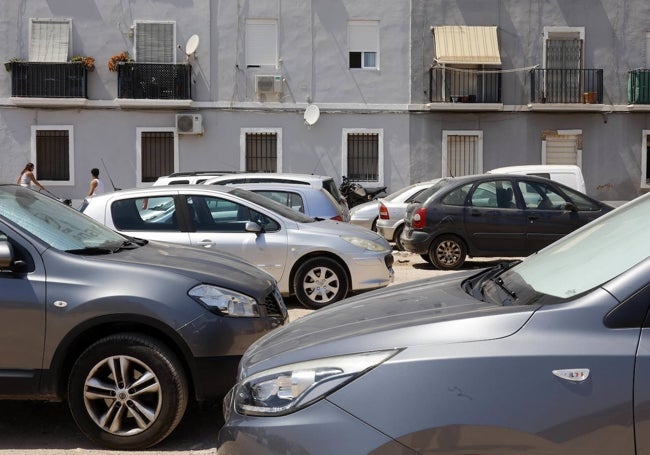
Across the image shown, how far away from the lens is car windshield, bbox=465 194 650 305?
3072 mm

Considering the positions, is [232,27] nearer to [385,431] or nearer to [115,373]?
[115,373]

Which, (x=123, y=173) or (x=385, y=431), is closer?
(x=385, y=431)

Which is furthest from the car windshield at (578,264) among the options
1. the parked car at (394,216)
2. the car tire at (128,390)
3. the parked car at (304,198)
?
the parked car at (394,216)

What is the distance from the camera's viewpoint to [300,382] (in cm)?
290

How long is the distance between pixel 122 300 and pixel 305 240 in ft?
15.9

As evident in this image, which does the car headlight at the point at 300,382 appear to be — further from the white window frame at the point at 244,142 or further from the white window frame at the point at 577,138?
the white window frame at the point at 577,138

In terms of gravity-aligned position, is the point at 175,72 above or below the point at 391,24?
below

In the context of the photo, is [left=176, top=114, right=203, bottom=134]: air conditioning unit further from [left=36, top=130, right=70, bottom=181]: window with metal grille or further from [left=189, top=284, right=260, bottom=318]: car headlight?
[left=189, top=284, right=260, bottom=318]: car headlight

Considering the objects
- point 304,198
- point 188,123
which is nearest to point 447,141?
point 188,123

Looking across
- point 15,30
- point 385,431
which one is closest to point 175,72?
point 15,30

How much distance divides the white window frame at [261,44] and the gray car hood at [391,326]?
2154cm

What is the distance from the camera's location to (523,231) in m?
13.6

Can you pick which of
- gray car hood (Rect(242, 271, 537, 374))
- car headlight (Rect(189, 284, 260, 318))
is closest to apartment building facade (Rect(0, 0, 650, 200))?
car headlight (Rect(189, 284, 260, 318))

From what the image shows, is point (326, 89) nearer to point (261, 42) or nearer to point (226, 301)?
point (261, 42)
